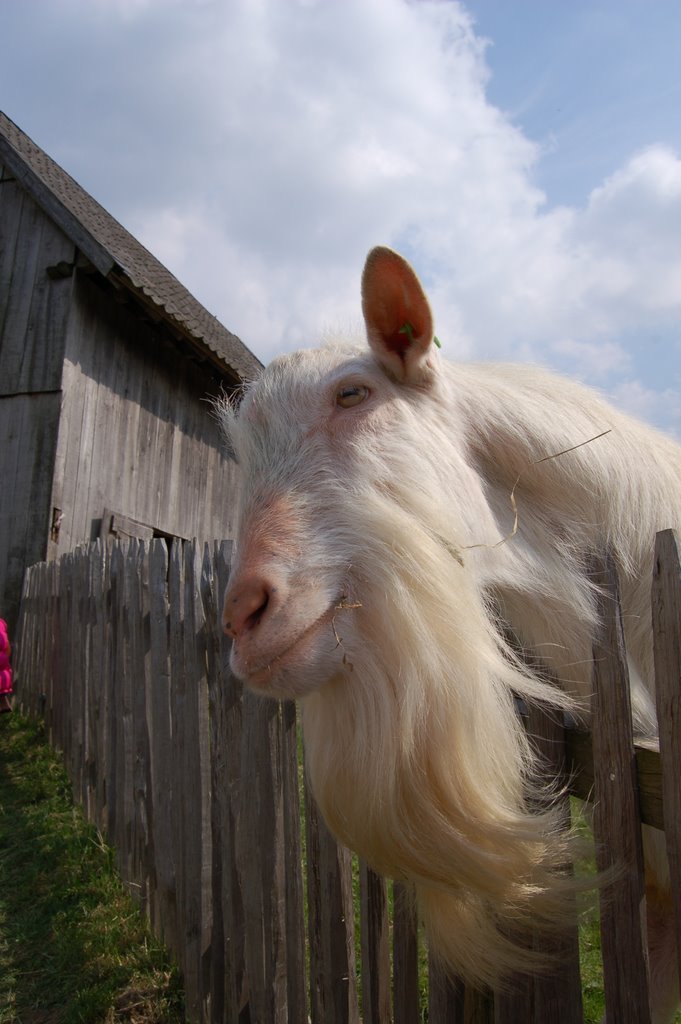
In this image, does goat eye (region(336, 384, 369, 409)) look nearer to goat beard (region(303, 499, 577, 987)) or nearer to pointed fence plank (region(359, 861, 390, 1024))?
goat beard (region(303, 499, 577, 987))

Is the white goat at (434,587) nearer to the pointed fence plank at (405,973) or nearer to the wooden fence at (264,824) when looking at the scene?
the wooden fence at (264,824)

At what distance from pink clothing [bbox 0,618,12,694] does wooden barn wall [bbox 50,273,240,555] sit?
3.47 ft

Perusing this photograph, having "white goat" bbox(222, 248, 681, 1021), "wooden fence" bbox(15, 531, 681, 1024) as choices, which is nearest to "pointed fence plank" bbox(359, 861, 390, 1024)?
"wooden fence" bbox(15, 531, 681, 1024)

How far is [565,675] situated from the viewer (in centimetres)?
164

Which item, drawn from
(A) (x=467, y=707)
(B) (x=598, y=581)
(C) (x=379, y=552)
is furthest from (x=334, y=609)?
(B) (x=598, y=581)

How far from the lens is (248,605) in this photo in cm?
145

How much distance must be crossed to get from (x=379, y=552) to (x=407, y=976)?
1412mm

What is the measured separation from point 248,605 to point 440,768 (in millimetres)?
495

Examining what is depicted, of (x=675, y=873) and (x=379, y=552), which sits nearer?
(x=675, y=873)

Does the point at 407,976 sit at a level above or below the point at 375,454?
below

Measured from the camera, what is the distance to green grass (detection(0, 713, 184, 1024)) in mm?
3309

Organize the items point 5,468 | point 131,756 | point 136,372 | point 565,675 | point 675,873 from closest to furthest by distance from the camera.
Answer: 1. point 675,873
2. point 565,675
3. point 131,756
4. point 5,468
5. point 136,372

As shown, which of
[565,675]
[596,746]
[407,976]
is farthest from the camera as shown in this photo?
[407,976]

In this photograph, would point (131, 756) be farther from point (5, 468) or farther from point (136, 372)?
point (136, 372)
